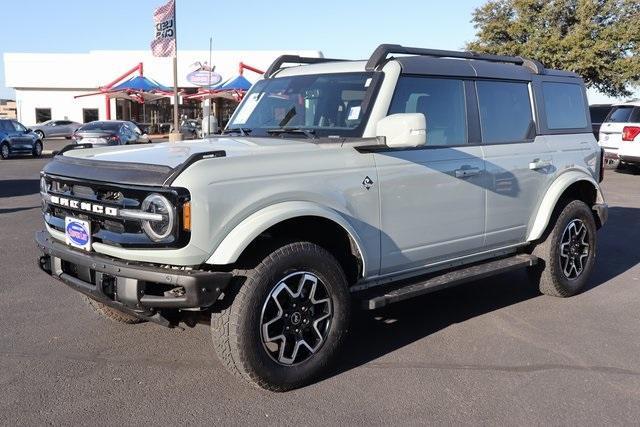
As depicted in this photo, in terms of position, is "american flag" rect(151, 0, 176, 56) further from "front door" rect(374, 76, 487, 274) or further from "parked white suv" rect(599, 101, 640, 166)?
"front door" rect(374, 76, 487, 274)

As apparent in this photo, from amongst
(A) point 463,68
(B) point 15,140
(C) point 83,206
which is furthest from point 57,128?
(C) point 83,206

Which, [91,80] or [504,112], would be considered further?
[91,80]

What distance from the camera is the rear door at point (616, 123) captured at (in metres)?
16.6

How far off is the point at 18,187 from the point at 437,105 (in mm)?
12143

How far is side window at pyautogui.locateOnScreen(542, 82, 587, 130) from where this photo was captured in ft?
19.0

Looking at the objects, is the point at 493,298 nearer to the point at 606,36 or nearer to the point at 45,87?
the point at 606,36

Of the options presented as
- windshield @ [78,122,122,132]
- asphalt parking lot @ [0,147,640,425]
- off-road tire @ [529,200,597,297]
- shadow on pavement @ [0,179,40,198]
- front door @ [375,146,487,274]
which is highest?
windshield @ [78,122,122,132]

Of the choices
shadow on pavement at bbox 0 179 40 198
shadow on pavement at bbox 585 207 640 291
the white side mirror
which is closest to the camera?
the white side mirror

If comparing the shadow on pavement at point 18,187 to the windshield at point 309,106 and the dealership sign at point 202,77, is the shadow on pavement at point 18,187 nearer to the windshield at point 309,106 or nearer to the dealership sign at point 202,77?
the windshield at point 309,106

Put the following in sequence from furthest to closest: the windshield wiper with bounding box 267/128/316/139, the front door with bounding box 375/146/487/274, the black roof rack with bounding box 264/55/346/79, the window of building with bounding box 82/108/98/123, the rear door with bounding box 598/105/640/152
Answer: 1. the window of building with bounding box 82/108/98/123
2. the rear door with bounding box 598/105/640/152
3. the black roof rack with bounding box 264/55/346/79
4. the windshield wiper with bounding box 267/128/316/139
5. the front door with bounding box 375/146/487/274

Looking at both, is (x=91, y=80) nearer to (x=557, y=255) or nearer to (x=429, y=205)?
(x=557, y=255)

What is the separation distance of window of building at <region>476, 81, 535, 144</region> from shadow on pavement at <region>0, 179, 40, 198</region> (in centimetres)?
1063

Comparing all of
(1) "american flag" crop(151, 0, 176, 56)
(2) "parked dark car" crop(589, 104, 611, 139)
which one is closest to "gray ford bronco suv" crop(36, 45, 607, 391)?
(2) "parked dark car" crop(589, 104, 611, 139)

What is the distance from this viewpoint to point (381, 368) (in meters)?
4.14
